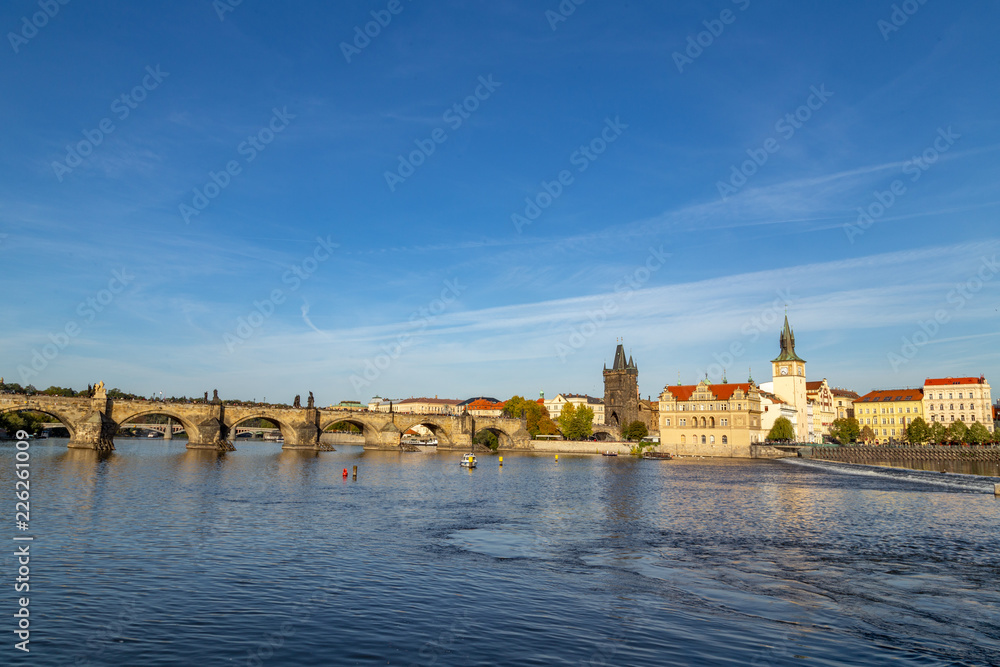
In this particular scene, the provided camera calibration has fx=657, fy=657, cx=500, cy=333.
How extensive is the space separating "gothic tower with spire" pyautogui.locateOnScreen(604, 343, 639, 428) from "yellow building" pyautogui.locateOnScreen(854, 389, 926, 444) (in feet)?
198

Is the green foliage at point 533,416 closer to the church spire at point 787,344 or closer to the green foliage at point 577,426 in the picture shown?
the green foliage at point 577,426

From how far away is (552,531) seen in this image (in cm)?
3125

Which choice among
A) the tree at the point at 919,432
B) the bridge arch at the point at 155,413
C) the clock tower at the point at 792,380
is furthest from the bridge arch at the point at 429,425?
the tree at the point at 919,432

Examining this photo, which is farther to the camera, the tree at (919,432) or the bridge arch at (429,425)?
the tree at (919,432)

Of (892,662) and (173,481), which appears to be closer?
(892,662)

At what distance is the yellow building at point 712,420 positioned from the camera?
139 meters

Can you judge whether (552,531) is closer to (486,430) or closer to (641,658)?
(641,658)

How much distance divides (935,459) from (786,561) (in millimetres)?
116629

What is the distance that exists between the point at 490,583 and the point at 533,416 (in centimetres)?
15593

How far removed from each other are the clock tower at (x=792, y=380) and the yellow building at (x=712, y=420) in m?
20.0

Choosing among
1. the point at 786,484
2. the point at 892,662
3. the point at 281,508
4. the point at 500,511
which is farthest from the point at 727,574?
the point at 786,484

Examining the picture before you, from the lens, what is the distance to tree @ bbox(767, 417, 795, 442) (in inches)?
5822

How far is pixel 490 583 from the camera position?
20.1 metres

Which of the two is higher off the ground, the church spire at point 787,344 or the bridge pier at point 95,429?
the church spire at point 787,344
